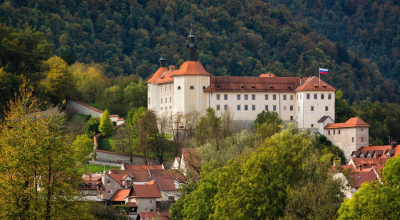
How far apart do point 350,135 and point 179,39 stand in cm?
10323

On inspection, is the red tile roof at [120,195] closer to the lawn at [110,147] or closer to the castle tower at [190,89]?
the lawn at [110,147]

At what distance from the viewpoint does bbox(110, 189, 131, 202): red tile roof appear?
72.8 metres

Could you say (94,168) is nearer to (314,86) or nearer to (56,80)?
(56,80)

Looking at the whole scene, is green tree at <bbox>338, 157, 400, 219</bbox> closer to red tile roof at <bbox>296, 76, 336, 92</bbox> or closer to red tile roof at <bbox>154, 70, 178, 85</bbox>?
red tile roof at <bbox>296, 76, 336, 92</bbox>

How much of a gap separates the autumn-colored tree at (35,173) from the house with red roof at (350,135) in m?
63.2

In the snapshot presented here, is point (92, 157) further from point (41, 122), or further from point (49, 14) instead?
point (49, 14)

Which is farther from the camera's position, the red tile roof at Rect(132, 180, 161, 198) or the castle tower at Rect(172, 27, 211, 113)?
the castle tower at Rect(172, 27, 211, 113)

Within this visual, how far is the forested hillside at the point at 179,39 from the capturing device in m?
173

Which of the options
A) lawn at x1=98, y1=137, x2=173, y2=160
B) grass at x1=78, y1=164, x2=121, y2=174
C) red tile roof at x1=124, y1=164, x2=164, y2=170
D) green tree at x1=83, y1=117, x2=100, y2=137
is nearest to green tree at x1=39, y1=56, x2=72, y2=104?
green tree at x1=83, y1=117, x2=100, y2=137

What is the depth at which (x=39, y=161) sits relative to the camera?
3206 cm

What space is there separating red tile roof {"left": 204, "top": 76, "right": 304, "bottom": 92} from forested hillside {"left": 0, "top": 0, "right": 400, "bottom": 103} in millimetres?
69122

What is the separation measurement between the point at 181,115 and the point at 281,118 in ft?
39.6

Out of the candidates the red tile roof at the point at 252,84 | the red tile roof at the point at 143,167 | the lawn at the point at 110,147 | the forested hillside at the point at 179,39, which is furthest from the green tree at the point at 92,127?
the forested hillside at the point at 179,39

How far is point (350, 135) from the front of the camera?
93000mm
